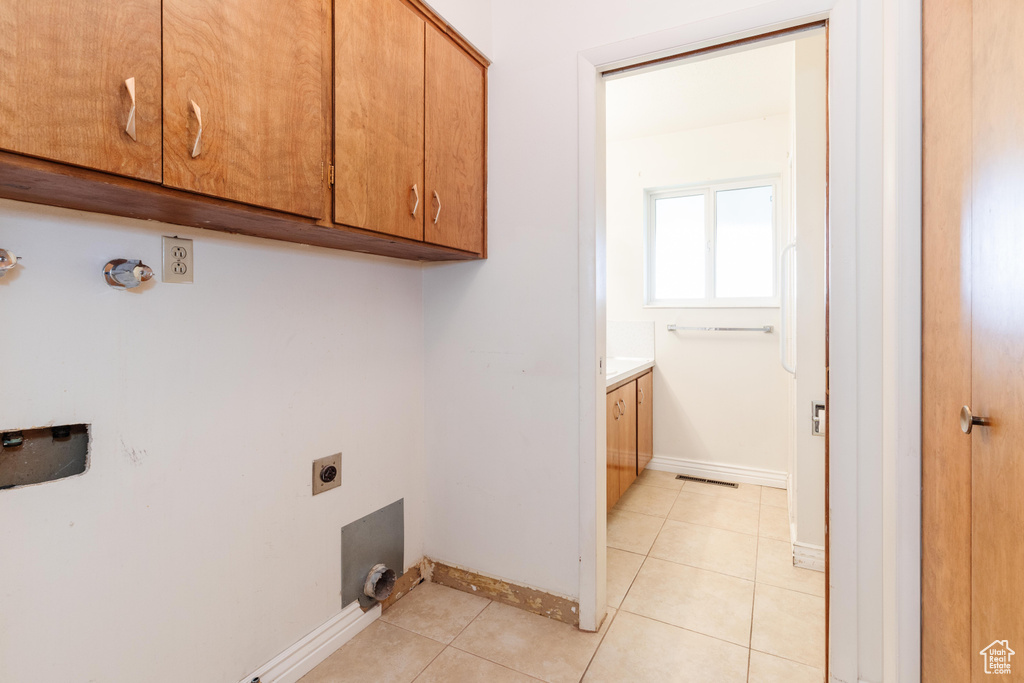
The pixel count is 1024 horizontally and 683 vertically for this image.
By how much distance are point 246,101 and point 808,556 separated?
8.69ft

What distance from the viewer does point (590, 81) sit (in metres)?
1.63

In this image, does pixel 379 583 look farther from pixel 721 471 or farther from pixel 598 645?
pixel 721 471

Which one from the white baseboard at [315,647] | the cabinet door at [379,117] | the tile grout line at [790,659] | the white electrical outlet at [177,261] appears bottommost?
the tile grout line at [790,659]

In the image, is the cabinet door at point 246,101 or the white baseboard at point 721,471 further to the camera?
the white baseboard at point 721,471

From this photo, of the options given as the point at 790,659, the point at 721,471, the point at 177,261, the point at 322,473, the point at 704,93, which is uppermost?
the point at 704,93

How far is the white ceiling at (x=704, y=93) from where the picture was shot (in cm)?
247

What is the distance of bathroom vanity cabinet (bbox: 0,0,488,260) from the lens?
2.40 ft

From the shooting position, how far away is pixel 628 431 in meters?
2.79

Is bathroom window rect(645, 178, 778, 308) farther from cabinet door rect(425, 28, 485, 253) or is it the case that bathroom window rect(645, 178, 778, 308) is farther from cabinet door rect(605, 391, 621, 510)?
cabinet door rect(425, 28, 485, 253)

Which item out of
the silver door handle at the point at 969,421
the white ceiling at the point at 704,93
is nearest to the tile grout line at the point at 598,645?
the silver door handle at the point at 969,421

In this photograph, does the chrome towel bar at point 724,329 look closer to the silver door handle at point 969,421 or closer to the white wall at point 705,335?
the white wall at point 705,335

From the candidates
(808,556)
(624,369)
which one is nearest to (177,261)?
(624,369)

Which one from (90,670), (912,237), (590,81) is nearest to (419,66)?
(590,81)

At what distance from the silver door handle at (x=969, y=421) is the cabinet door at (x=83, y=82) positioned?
5.13 ft
